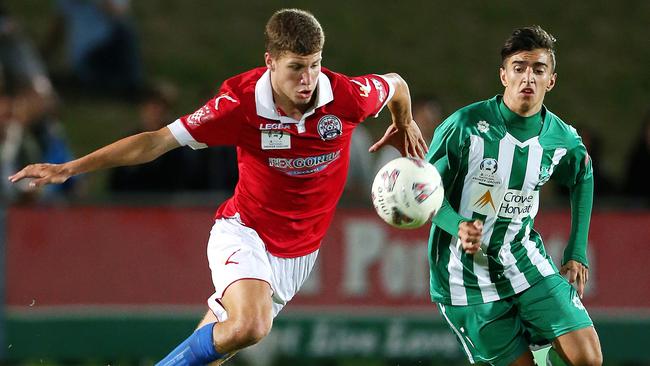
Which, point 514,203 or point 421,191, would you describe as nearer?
point 421,191

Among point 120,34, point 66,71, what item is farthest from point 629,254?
point 66,71

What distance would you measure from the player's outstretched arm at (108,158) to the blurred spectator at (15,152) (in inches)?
151

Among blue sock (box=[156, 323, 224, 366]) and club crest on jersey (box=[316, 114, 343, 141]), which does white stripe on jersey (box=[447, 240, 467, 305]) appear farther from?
blue sock (box=[156, 323, 224, 366])

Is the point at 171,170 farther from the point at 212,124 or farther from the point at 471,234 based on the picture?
the point at 471,234

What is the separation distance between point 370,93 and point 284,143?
22.7 inches

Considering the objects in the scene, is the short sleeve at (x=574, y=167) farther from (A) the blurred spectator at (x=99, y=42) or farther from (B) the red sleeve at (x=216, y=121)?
(A) the blurred spectator at (x=99, y=42)

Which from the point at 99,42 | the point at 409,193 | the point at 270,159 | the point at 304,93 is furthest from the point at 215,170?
the point at 409,193

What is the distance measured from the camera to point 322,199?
6.31 metres

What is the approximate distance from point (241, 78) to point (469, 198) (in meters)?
1.29

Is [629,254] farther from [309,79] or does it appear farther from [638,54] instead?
[638,54]

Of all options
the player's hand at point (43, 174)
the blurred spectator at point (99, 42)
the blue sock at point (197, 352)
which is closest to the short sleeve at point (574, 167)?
the blue sock at point (197, 352)

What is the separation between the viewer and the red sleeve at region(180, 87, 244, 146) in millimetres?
5898

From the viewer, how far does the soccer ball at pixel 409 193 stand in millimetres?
5656

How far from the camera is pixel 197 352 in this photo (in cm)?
602
